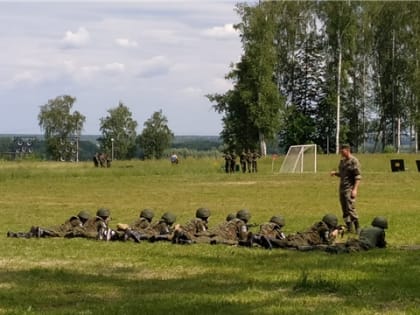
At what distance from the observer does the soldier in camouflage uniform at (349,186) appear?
1723 cm

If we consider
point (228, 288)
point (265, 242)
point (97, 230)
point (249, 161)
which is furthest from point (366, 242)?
point (249, 161)

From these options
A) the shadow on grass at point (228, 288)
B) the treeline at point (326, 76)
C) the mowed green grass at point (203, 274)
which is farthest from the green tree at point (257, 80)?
the shadow on grass at point (228, 288)

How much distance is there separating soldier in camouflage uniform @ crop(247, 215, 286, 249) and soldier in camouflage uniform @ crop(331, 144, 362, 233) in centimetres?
240

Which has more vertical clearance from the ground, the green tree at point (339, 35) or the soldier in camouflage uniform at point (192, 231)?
the green tree at point (339, 35)

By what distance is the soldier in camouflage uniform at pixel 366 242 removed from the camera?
13680mm

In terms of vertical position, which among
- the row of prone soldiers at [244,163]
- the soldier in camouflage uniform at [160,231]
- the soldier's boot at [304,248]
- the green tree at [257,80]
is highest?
the green tree at [257,80]

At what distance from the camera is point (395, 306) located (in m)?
8.99

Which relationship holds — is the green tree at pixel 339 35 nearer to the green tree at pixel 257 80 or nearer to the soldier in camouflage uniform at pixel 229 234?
the green tree at pixel 257 80

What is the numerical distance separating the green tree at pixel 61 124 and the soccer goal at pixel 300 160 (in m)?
67.2

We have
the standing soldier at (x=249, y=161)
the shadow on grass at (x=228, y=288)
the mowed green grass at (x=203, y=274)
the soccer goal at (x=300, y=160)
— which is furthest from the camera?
the standing soldier at (x=249, y=161)

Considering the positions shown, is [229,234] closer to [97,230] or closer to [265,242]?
[265,242]

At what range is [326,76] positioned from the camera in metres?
75.1

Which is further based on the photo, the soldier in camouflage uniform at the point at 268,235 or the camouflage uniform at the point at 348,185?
the camouflage uniform at the point at 348,185

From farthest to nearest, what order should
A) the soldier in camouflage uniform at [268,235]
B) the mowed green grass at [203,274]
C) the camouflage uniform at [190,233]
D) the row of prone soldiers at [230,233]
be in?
the camouflage uniform at [190,233], the soldier in camouflage uniform at [268,235], the row of prone soldiers at [230,233], the mowed green grass at [203,274]
